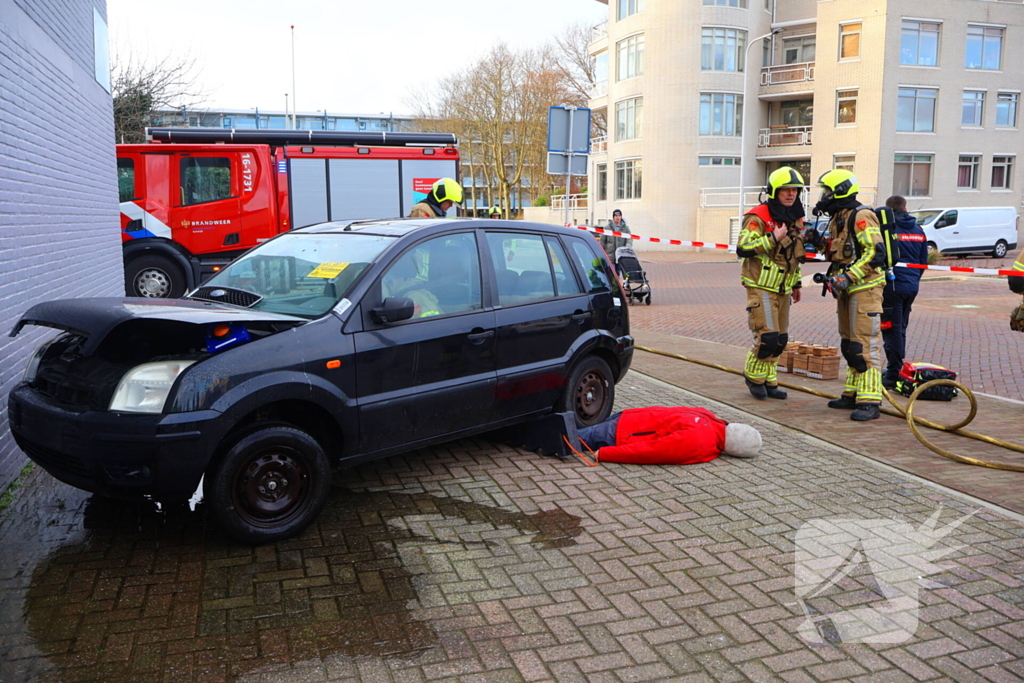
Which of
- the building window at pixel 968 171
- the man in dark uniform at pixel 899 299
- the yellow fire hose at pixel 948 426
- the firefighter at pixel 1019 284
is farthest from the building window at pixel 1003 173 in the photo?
the firefighter at pixel 1019 284

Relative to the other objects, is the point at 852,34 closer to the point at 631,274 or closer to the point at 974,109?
the point at 974,109

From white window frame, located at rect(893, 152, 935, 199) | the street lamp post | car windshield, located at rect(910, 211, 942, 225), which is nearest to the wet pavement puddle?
car windshield, located at rect(910, 211, 942, 225)

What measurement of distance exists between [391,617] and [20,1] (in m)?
5.46

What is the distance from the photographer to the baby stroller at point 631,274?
15156 mm

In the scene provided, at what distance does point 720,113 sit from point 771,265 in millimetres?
35144

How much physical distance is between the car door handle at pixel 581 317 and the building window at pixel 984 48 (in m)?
41.2

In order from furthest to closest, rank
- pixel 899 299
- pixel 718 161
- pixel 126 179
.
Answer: pixel 718 161 < pixel 126 179 < pixel 899 299

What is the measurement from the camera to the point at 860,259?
23.1ft

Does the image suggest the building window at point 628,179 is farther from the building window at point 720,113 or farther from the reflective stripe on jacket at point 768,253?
the reflective stripe on jacket at point 768,253

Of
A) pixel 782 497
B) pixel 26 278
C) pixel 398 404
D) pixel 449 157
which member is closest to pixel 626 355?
pixel 782 497

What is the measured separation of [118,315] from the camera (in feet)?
12.8

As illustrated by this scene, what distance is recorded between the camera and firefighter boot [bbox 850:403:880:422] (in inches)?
275

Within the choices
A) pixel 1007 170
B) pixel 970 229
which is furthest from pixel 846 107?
pixel 970 229

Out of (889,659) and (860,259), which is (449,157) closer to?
(860,259)
